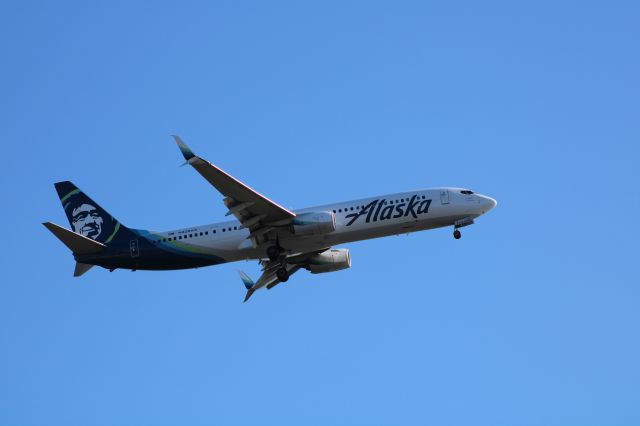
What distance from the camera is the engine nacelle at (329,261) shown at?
6406 cm

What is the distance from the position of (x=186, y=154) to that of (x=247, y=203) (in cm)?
542

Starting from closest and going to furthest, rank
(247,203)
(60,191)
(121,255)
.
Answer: (247,203)
(121,255)
(60,191)

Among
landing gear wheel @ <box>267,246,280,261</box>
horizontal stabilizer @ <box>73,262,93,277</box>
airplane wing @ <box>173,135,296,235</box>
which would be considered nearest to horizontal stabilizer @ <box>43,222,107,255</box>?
horizontal stabilizer @ <box>73,262,93,277</box>

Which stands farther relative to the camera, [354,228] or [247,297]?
[247,297]

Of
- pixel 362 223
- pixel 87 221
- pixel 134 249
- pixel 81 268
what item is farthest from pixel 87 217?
pixel 362 223

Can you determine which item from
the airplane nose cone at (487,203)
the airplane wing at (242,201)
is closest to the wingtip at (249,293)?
the airplane wing at (242,201)

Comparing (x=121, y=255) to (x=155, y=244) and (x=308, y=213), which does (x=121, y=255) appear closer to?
(x=155, y=244)

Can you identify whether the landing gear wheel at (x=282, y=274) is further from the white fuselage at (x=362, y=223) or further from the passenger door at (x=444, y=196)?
the passenger door at (x=444, y=196)

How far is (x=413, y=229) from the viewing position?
57594 millimetres

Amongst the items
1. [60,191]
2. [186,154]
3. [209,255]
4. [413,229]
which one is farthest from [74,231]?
[413,229]

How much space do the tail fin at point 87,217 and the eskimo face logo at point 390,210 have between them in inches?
547

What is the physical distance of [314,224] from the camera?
2211 inches

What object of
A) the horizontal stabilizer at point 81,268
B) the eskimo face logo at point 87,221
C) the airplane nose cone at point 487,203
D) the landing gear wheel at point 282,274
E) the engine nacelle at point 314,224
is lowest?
the horizontal stabilizer at point 81,268

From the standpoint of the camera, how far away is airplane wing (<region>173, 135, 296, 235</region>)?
52.1 meters
